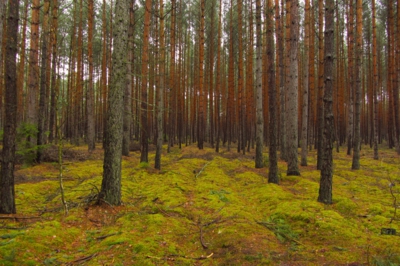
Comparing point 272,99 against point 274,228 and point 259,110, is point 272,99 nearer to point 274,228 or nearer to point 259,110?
point 259,110

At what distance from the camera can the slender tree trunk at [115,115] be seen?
18.3ft

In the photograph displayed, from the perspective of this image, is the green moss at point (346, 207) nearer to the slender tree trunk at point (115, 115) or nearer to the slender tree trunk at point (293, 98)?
the slender tree trunk at point (293, 98)

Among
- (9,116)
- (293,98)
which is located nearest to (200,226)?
(9,116)

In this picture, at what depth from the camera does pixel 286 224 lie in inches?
195

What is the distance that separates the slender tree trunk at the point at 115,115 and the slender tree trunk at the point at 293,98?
6999 mm

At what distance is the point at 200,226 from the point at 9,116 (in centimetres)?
414

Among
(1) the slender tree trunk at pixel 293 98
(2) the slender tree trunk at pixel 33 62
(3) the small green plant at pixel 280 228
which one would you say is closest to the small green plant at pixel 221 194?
(3) the small green plant at pixel 280 228

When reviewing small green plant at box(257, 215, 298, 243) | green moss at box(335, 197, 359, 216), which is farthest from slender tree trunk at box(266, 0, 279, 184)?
small green plant at box(257, 215, 298, 243)

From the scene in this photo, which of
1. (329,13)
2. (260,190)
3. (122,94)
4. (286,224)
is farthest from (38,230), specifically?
(329,13)

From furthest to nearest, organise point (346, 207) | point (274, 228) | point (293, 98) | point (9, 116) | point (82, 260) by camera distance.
→ point (293, 98)
point (346, 207)
point (274, 228)
point (9, 116)
point (82, 260)

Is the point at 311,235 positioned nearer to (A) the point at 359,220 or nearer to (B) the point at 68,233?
(A) the point at 359,220

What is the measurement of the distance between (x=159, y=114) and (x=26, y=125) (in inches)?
201

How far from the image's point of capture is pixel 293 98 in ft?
33.1

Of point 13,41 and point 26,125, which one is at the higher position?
point 13,41
